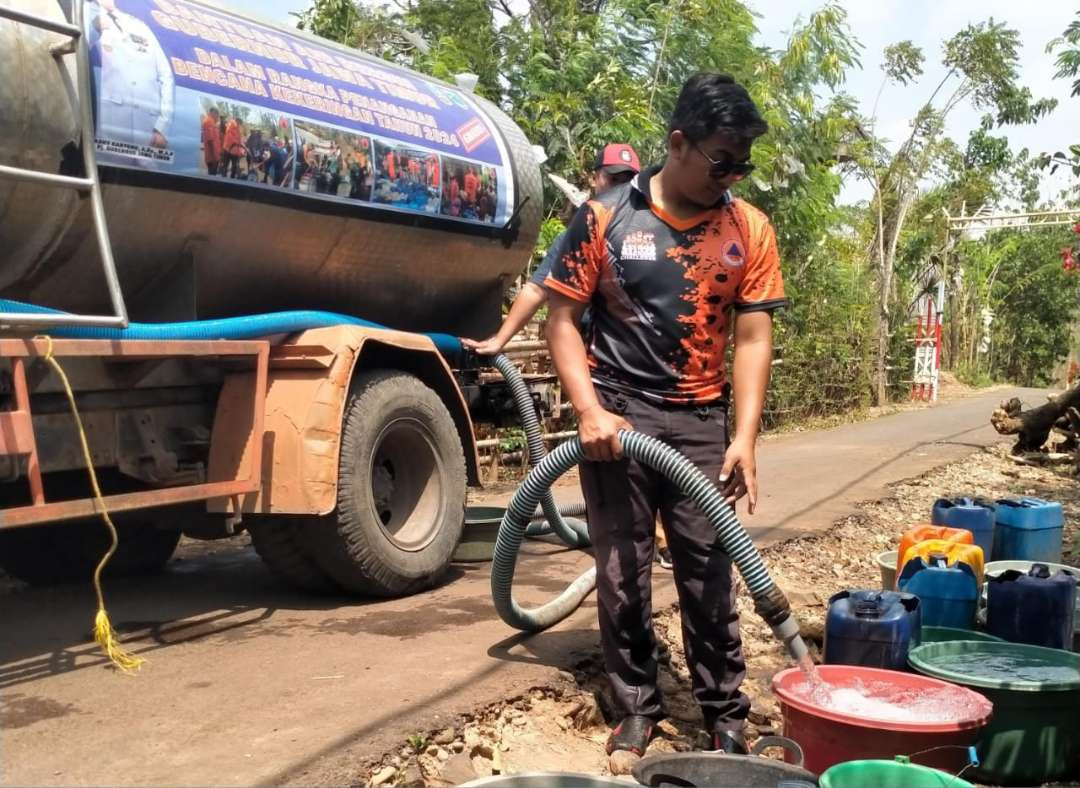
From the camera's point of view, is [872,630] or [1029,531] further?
[1029,531]

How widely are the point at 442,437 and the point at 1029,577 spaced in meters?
2.71

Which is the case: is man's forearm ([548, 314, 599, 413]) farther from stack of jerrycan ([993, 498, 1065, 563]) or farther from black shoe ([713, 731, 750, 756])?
stack of jerrycan ([993, 498, 1065, 563])

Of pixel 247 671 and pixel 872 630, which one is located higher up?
pixel 872 630

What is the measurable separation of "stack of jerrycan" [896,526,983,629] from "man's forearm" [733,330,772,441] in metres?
1.31

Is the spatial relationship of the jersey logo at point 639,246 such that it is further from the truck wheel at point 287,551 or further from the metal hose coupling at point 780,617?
the truck wheel at point 287,551

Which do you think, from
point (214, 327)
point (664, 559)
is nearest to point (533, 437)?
point (664, 559)

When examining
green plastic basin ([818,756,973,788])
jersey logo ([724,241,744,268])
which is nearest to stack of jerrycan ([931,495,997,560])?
jersey logo ([724,241,744,268])

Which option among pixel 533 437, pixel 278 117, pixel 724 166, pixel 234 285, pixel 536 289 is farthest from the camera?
pixel 533 437

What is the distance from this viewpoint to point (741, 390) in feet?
10.9

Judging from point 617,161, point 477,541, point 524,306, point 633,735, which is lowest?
point 633,735

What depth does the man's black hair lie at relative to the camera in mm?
3051

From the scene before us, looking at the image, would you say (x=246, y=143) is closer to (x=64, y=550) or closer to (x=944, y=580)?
(x=64, y=550)

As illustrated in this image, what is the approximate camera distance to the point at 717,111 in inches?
120

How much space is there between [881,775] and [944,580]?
1687 millimetres
